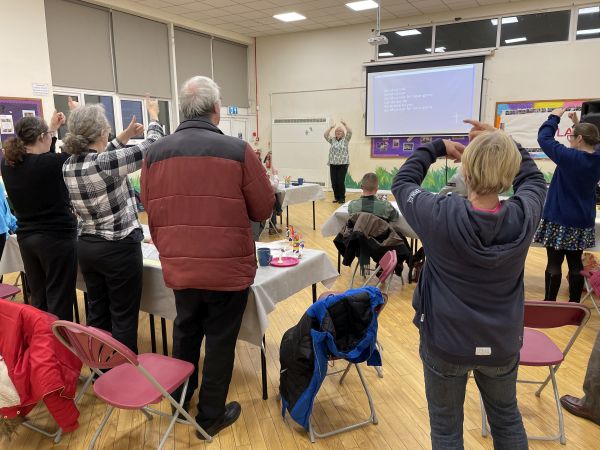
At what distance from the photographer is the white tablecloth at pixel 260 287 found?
2.14 metres

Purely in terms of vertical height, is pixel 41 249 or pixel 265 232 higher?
pixel 41 249

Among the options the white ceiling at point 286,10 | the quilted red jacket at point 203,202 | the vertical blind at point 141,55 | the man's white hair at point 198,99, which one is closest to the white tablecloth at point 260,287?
the quilted red jacket at point 203,202

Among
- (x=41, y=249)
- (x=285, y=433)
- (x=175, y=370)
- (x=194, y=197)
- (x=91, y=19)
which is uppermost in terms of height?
(x=91, y=19)

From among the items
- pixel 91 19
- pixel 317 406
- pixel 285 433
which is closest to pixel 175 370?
pixel 285 433

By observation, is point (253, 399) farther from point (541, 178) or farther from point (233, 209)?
point (541, 178)

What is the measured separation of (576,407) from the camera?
2170mm

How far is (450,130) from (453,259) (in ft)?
25.3

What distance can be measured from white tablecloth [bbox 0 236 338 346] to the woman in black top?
286 millimetres

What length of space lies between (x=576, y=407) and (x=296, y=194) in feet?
14.0

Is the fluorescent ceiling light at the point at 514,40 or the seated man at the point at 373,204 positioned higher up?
the fluorescent ceiling light at the point at 514,40

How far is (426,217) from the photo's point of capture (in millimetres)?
1259

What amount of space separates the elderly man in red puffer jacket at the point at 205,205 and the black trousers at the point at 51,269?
81 centimetres

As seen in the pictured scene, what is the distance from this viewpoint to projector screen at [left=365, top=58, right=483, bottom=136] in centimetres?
802

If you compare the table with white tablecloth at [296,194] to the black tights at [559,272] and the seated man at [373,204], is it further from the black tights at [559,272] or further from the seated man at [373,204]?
the black tights at [559,272]
